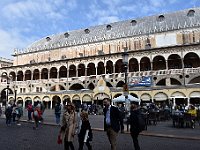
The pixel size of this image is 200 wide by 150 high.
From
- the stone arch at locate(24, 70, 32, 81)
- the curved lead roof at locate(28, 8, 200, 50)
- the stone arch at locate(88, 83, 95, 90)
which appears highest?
the curved lead roof at locate(28, 8, 200, 50)

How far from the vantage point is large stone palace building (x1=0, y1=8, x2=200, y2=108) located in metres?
40.7

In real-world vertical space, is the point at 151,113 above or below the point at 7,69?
below

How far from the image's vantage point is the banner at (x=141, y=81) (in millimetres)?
41531

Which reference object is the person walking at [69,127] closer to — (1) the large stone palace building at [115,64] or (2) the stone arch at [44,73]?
(1) the large stone palace building at [115,64]

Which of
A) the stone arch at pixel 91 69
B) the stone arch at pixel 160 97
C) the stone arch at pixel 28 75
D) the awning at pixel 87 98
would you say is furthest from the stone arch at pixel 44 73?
the stone arch at pixel 160 97

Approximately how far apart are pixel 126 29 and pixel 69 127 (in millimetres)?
45858

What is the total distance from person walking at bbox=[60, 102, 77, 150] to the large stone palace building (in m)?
32.2

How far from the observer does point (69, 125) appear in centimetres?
793

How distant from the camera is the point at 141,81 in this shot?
4216cm

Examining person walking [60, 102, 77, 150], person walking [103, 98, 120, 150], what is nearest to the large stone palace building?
person walking [103, 98, 120, 150]

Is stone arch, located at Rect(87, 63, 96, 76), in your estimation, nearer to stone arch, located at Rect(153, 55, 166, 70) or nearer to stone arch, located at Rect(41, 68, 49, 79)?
stone arch, located at Rect(41, 68, 49, 79)

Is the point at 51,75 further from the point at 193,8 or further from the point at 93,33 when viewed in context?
the point at 193,8

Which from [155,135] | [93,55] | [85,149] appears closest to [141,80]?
[93,55]

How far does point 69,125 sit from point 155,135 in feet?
23.6
